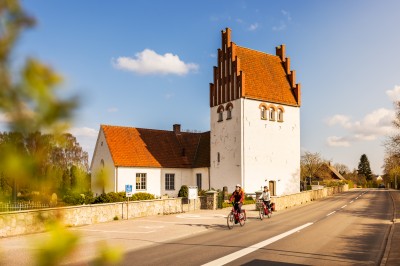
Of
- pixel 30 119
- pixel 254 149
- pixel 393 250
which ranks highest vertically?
pixel 254 149

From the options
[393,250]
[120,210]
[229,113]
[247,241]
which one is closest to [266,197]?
[120,210]

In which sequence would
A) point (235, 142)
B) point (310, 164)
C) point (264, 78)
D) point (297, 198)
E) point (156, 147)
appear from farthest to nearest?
point (310, 164), point (156, 147), point (264, 78), point (235, 142), point (297, 198)

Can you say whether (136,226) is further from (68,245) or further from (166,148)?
(166,148)

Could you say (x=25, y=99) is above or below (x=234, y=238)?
above

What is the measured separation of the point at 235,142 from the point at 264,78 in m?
7.81

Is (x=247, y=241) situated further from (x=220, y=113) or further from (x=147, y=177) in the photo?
(x=220, y=113)

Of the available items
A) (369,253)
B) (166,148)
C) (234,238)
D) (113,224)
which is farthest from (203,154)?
(369,253)

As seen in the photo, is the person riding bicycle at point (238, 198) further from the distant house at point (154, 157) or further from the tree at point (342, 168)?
the tree at point (342, 168)

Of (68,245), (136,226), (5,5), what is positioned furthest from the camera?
(136,226)

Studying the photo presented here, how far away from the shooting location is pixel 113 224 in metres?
22.6

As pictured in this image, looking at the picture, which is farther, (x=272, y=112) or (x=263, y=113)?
(x=272, y=112)

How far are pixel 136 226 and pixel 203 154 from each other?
2483cm

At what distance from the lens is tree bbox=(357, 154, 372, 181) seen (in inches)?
5782

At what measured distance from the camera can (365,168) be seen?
484 feet
